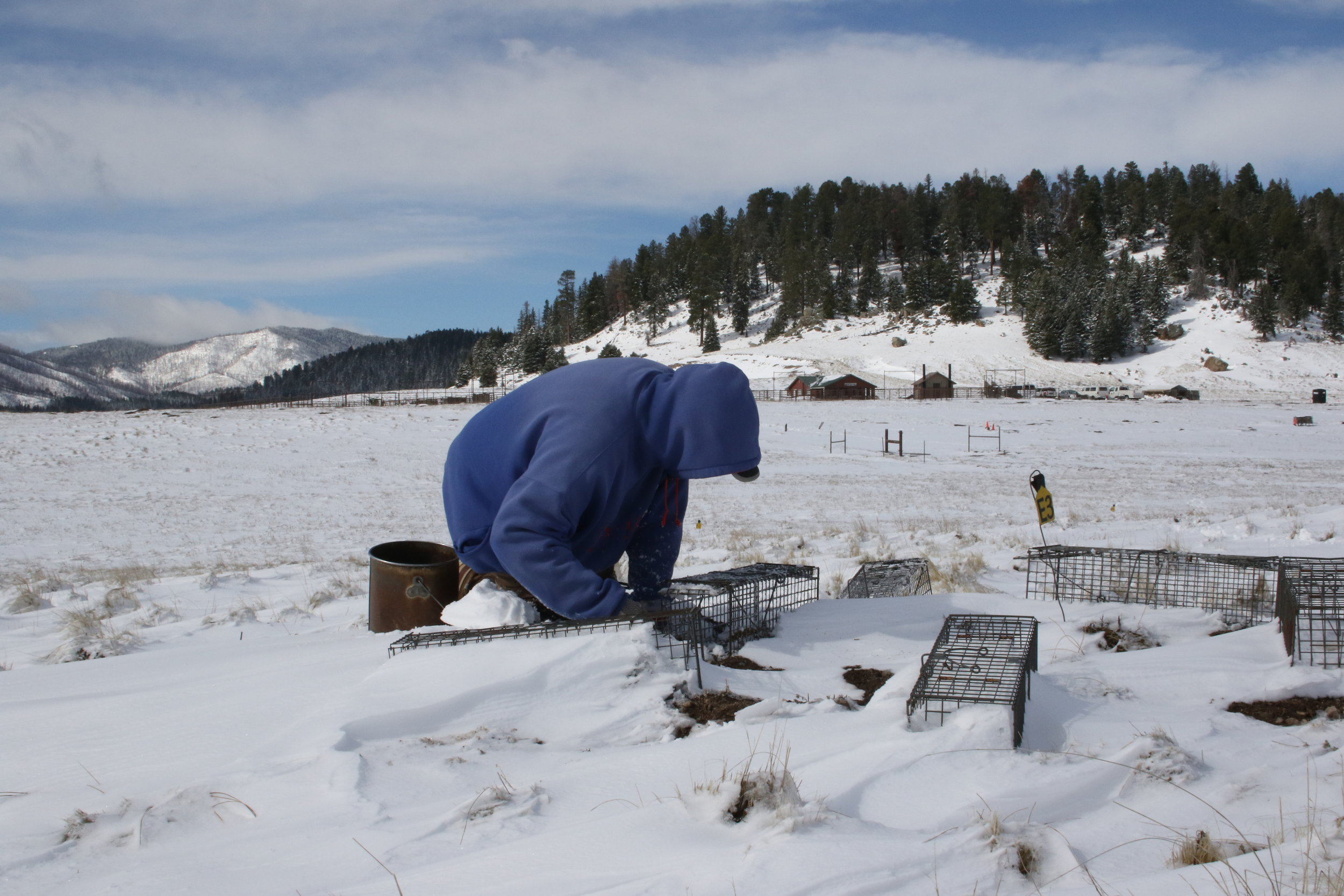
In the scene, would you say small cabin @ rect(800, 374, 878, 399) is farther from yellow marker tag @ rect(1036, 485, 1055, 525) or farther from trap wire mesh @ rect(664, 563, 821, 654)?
trap wire mesh @ rect(664, 563, 821, 654)

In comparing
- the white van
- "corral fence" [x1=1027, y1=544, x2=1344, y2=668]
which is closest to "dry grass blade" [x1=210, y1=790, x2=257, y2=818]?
"corral fence" [x1=1027, y1=544, x2=1344, y2=668]

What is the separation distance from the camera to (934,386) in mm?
68188

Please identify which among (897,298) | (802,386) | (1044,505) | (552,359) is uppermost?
(897,298)

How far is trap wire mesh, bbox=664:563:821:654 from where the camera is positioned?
3469mm

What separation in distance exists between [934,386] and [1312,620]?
68.0 meters

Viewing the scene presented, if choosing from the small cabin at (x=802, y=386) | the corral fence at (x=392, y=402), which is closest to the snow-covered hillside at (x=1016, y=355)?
the small cabin at (x=802, y=386)

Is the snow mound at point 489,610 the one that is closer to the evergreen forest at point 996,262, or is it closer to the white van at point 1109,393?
the white van at point 1109,393

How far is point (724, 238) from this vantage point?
12588cm

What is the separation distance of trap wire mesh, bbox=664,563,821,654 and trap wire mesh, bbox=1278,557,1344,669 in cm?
210

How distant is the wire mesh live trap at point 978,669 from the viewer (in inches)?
99.3

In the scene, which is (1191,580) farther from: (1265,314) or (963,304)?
(1265,314)

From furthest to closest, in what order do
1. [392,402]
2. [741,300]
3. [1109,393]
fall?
1. [741,300]
2. [392,402]
3. [1109,393]

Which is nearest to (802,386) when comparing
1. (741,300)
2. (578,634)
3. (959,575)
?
(741,300)

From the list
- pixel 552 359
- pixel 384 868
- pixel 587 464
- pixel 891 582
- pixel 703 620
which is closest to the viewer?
pixel 384 868
